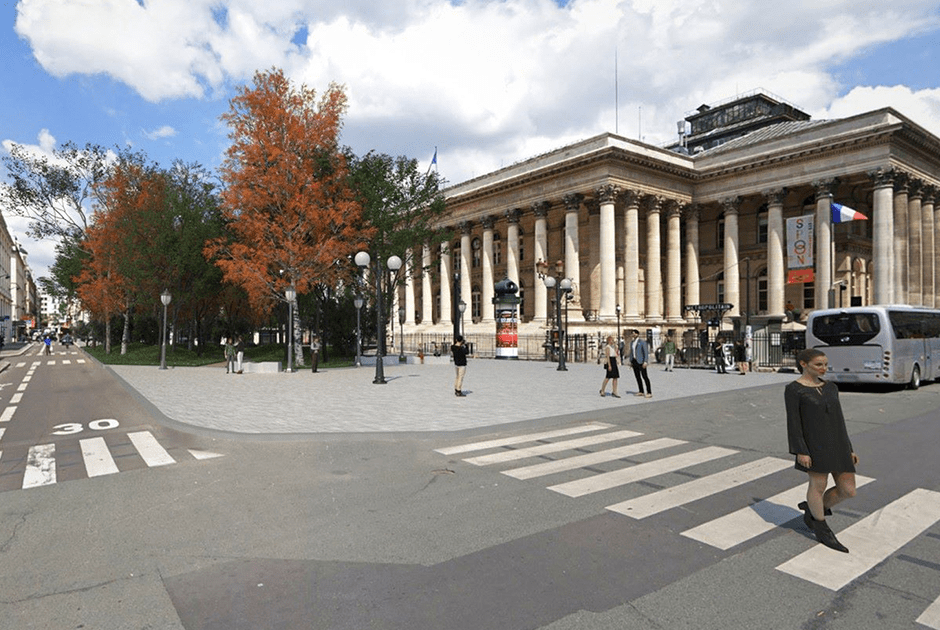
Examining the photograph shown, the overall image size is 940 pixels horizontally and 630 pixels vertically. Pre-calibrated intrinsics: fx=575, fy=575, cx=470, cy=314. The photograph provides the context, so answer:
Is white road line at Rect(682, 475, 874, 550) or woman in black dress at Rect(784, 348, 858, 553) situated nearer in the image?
woman in black dress at Rect(784, 348, 858, 553)

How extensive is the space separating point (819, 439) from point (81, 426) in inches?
488

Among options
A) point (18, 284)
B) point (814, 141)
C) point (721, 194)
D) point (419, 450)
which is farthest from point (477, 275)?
point (18, 284)

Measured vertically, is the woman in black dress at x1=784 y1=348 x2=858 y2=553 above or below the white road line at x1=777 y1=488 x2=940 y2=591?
above

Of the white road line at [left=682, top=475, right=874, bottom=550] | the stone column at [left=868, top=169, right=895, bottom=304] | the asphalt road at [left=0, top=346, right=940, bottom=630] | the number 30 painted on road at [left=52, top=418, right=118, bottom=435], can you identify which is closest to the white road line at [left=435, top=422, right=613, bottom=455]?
the asphalt road at [left=0, top=346, right=940, bottom=630]

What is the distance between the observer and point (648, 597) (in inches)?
154

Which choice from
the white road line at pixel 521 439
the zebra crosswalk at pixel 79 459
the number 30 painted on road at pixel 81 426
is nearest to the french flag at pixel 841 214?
the white road line at pixel 521 439

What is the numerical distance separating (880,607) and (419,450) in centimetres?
609

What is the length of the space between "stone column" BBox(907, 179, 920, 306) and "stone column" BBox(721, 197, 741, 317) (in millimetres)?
10283

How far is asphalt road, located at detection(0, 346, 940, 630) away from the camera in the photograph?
147 inches

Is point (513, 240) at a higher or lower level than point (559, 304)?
higher

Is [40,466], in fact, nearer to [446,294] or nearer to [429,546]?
[429,546]

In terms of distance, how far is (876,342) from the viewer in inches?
687

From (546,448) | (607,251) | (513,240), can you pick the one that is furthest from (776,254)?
(546,448)

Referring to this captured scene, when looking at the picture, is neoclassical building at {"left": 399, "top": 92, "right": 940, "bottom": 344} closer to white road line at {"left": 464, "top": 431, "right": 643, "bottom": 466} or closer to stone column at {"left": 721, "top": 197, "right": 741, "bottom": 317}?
stone column at {"left": 721, "top": 197, "right": 741, "bottom": 317}
